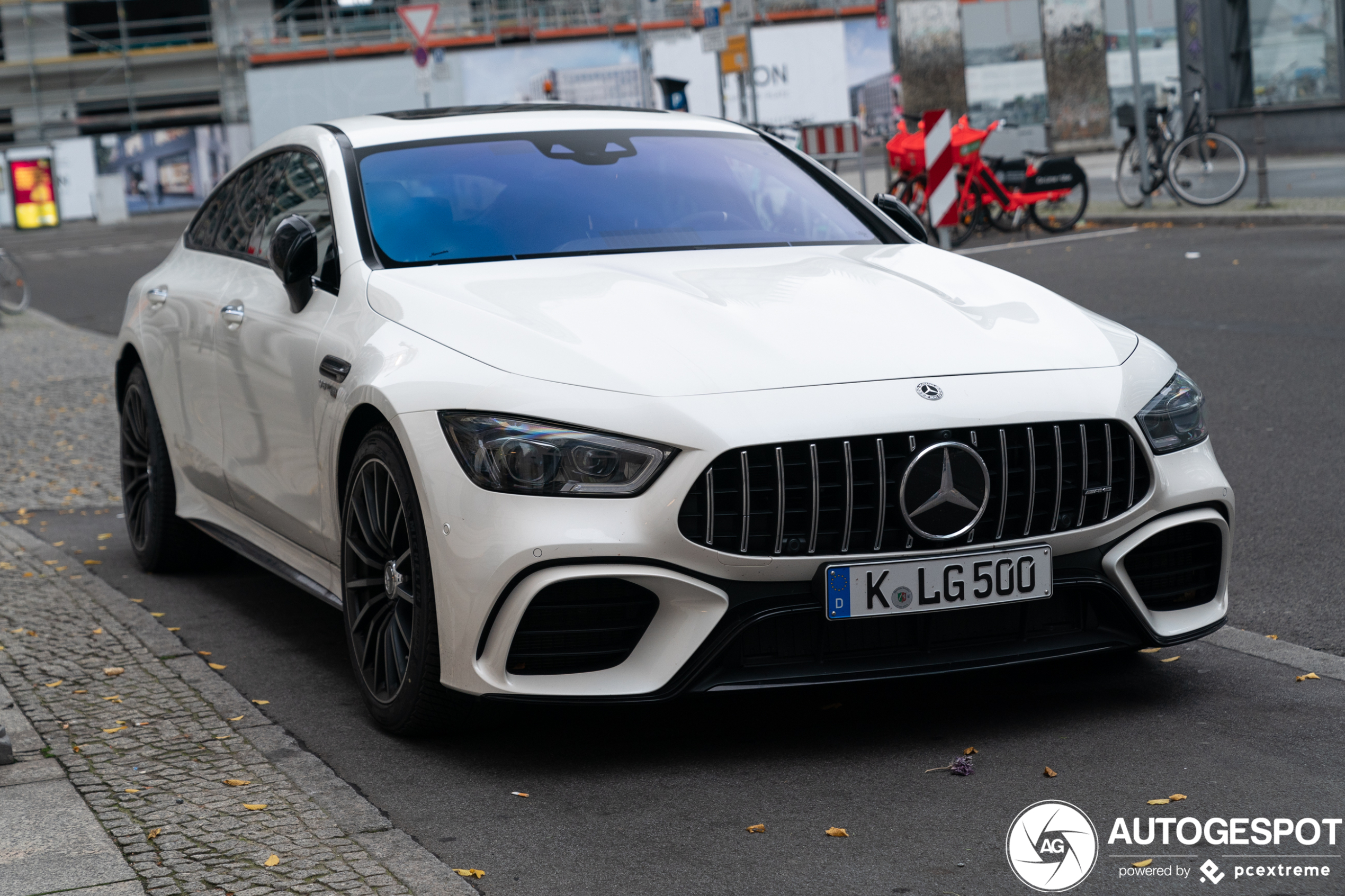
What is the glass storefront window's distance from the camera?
24.2 m

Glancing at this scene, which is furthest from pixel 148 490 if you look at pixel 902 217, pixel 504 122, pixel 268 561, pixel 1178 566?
pixel 1178 566

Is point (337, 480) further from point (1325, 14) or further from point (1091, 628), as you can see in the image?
point (1325, 14)

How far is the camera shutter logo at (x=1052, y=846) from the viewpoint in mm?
3150

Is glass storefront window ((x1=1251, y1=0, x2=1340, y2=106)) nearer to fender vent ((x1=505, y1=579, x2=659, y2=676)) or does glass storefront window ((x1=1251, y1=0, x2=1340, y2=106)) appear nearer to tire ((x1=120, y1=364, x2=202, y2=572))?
tire ((x1=120, y1=364, x2=202, y2=572))

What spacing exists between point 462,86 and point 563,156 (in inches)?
1825

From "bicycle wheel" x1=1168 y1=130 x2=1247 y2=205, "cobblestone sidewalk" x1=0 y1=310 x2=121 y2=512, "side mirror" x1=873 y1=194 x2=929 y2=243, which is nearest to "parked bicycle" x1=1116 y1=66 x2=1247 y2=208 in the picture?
"bicycle wheel" x1=1168 y1=130 x2=1247 y2=205

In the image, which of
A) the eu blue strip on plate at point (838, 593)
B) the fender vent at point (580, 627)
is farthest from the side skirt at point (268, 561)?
the eu blue strip on plate at point (838, 593)

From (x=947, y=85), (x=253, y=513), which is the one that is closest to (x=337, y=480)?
(x=253, y=513)

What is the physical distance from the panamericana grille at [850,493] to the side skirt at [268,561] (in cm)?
132

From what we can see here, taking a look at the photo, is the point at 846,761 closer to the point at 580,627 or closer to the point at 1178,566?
the point at 580,627

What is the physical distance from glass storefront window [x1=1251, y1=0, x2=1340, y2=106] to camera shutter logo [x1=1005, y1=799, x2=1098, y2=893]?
23.1m

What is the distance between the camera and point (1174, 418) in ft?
13.3

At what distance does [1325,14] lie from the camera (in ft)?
78.8

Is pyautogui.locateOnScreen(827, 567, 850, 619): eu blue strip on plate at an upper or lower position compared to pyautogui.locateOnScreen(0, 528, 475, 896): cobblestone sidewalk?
upper
